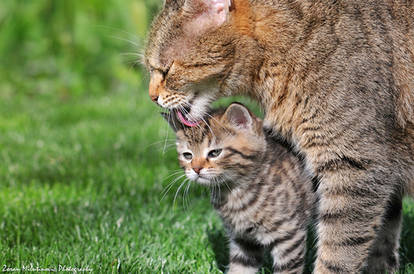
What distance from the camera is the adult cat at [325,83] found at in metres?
2.91

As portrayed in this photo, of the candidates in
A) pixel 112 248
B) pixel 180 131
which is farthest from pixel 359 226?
pixel 112 248

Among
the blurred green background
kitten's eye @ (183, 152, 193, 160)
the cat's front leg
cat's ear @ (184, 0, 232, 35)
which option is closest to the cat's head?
cat's ear @ (184, 0, 232, 35)

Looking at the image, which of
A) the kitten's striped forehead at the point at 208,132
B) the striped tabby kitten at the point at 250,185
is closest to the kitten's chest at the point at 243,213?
the striped tabby kitten at the point at 250,185

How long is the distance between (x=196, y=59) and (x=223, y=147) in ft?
1.88

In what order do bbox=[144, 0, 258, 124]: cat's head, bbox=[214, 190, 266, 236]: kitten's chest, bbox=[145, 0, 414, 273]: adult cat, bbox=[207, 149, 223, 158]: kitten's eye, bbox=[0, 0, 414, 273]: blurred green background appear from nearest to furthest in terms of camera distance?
1. bbox=[145, 0, 414, 273]: adult cat
2. bbox=[144, 0, 258, 124]: cat's head
3. bbox=[214, 190, 266, 236]: kitten's chest
4. bbox=[207, 149, 223, 158]: kitten's eye
5. bbox=[0, 0, 414, 273]: blurred green background

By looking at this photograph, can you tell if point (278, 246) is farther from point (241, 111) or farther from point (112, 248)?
point (112, 248)

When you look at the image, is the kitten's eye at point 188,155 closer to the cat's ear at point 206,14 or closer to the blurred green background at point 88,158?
the blurred green background at point 88,158

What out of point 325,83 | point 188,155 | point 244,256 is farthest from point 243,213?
point 325,83

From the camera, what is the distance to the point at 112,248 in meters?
3.47

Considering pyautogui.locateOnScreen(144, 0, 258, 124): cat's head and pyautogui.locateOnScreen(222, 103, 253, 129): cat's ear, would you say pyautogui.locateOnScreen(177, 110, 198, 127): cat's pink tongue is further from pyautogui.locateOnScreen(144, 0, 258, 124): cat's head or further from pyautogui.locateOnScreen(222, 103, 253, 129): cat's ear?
pyautogui.locateOnScreen(222, 103, 253, 129): cat's ear

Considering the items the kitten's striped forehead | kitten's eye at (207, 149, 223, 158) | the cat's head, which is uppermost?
the cat's head

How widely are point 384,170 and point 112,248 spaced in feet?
5.54

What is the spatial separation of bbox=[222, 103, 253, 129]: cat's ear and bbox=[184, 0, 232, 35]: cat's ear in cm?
52

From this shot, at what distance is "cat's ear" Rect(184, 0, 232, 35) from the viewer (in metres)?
3.12
